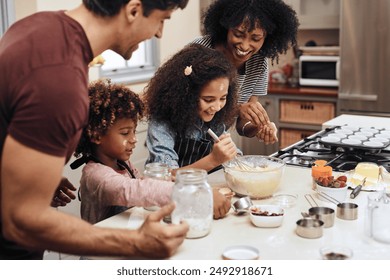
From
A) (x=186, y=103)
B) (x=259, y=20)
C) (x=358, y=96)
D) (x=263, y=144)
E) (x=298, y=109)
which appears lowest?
(x=263, y=144)

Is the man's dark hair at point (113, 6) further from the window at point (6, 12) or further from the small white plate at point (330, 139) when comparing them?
the window at point (6, 12)

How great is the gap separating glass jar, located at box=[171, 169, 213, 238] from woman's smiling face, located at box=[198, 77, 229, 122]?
68 centimetres

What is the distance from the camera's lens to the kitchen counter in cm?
436

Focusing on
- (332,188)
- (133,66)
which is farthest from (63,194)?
(133,66)

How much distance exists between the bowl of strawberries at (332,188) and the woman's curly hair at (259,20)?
87cm

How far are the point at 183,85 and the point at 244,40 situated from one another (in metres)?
0.45

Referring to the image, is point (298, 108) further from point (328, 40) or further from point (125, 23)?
point (125, 23)

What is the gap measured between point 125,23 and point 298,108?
352cm

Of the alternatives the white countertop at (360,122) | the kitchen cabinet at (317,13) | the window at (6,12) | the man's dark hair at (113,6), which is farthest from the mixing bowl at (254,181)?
the kitchen cabinet at (317,13)

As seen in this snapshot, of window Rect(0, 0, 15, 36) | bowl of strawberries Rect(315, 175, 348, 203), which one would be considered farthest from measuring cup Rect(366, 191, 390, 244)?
window Rect(0, 0, 15, 36)

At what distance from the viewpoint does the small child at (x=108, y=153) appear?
1510 millimetres

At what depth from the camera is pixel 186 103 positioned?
1.96 metres

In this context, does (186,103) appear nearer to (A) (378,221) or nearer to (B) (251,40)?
(B) (251,40)

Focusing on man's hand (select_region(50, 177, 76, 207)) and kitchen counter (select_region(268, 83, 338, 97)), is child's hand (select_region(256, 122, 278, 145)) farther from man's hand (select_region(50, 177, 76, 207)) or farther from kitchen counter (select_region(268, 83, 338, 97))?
kitchen counter (select_region(268, 83, 338, 97))
